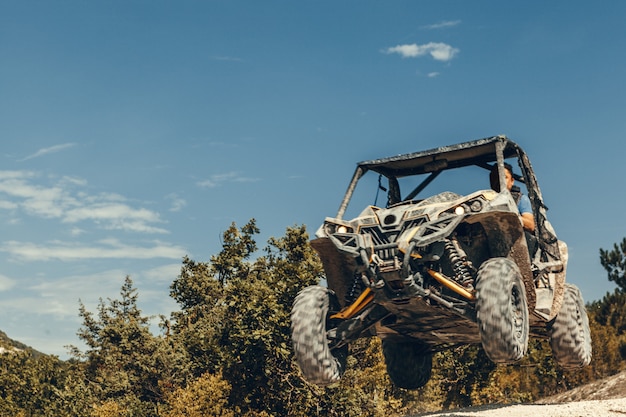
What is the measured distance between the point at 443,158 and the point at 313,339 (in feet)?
13.8

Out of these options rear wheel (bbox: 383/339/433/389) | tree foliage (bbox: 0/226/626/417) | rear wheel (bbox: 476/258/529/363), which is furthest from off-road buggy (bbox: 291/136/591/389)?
tree foliage (bbox: 0/226/626/417)

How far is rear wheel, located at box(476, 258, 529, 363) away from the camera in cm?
1112

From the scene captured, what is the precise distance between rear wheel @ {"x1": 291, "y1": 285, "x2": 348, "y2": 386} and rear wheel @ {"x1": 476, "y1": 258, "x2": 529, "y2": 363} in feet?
8.80

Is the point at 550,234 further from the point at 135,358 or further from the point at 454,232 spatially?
the point at 135,358

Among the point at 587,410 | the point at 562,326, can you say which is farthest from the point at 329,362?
the point at 587,410

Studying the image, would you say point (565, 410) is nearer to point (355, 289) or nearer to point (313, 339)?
point (355, 289)

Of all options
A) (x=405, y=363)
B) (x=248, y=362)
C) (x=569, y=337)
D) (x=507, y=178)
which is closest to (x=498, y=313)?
(x=507, y=178)

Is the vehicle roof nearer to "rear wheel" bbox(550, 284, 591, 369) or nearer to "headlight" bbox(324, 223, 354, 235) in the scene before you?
"headlight" bbox(324, 223, 354, 235)

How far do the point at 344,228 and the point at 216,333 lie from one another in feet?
86.3

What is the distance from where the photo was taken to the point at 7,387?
61188mm

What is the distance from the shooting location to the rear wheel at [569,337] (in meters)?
14.3

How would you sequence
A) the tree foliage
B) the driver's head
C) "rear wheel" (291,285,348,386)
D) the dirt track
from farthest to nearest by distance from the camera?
the tree foliage
the dirt track
the driver's head
"rear wheel" (291,285,348,386)

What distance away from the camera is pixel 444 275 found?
12000mm

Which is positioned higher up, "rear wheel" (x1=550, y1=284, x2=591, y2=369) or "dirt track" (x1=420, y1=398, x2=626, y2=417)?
"rear wheel" (x1=550, y1=284, x2=591, y2=369)
